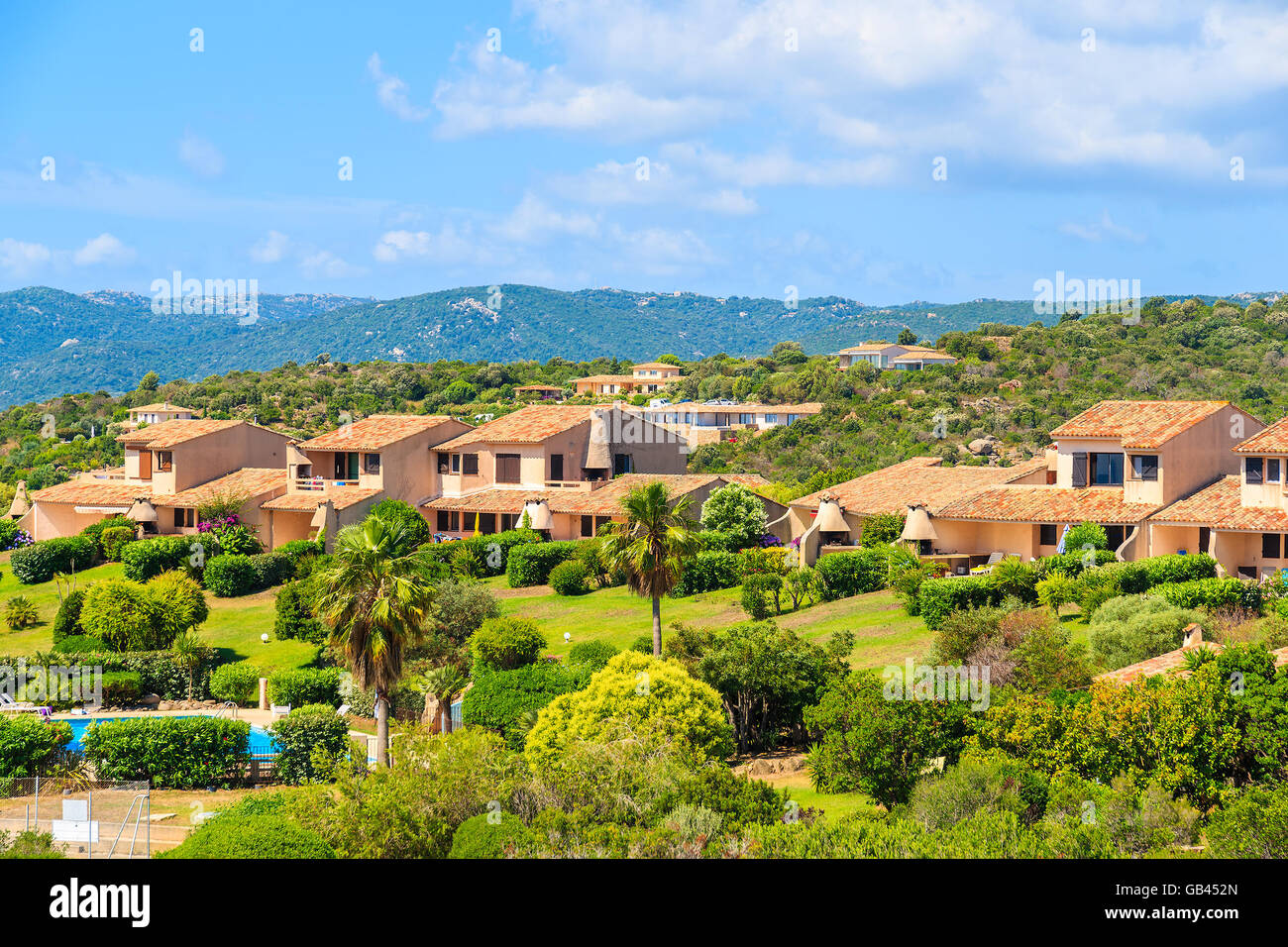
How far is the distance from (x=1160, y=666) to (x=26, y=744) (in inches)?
1107

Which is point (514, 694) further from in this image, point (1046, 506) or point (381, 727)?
point (1046, 506)

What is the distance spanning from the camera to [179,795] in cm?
3253

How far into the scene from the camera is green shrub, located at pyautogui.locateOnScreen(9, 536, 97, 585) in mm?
58719

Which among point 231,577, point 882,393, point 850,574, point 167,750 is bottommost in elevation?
point 167,750

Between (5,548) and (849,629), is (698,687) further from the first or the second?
(5,548)

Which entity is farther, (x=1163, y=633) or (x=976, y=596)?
(x=976, y=596)

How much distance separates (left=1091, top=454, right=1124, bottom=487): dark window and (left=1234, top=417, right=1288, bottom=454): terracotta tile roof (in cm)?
540

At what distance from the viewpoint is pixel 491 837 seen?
19422mm

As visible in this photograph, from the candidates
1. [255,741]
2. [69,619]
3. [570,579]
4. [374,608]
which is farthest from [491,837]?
[69,619]

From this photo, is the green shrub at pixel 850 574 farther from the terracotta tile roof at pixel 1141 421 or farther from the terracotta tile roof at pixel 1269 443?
the terracotta tile roof at pixel 1269 443

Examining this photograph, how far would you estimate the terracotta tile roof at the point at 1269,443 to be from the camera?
39625 mm

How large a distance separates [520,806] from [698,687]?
8167mm

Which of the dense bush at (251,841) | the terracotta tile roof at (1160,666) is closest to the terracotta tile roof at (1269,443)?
the terracotta tile roof at (1160,666)
